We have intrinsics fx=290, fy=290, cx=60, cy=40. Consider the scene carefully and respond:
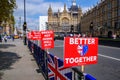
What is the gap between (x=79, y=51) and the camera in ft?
19.1

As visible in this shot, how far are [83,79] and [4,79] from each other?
6228 mm

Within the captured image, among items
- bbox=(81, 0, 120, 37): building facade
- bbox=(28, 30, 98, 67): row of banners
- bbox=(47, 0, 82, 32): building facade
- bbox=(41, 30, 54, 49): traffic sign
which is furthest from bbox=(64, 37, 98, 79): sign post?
bbox=(47, 0, 82, 32): building facade

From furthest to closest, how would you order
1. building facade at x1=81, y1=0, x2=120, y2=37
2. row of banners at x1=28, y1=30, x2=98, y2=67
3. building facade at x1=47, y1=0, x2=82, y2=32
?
building facade at x1=47, y1=0, x2=82, y2=32 < building facade at x1=81, y1=0, x2=120, y2=37 < row of banners at x1=28, y1=30, x2=98, y2=67

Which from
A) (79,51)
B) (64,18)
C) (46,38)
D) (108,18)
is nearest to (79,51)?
(79,51)

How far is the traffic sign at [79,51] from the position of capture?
5.73 metres

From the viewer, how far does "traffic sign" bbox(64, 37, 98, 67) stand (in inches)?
225

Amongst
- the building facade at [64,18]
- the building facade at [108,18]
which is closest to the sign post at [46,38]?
the building facade at [108,18]

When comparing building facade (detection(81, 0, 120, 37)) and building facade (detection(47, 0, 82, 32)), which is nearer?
building facade (detection(81, 0, 120, 37))

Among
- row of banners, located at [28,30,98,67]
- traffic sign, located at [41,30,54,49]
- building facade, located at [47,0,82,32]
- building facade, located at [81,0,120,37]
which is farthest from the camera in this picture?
building facade, located at [47,0,82,32]

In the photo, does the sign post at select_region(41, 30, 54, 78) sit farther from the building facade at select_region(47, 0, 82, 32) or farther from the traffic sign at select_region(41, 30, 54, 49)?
the building facade at select_region(47, 0, 82, 32)

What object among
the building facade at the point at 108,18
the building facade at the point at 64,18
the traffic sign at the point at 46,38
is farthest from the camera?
the building facade at the point at 64,18

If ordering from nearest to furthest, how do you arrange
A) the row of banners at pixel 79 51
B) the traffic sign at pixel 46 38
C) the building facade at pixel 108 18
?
the row of banners at pixel 79 51 → the traffic sign at pixel 46 38 → the building facade at pixel 108 18

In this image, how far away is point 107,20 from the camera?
314ft

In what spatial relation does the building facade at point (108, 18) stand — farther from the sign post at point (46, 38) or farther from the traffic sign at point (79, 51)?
the traffic sign at point (79, 51)
